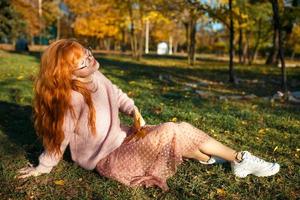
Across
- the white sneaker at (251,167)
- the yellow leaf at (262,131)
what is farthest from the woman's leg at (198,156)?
the yellow leaf at (262,131)

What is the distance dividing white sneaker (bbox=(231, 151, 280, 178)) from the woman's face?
64.8 inches

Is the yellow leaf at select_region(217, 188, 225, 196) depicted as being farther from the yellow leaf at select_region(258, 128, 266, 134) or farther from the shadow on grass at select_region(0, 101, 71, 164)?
the yellow leaf at select_region(258, 128, 266, 134)

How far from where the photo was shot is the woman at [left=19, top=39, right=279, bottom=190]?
13.7ft

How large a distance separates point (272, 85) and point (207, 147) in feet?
33.7

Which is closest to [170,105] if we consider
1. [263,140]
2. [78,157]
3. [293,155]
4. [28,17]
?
[263,140]

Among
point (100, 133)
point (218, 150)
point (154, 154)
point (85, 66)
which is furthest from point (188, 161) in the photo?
point (85, 66)

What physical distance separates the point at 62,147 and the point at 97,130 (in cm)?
38

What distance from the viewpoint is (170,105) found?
8.73 metres

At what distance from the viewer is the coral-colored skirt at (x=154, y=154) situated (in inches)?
168

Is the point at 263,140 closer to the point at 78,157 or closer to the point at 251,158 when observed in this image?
the point at 251,158

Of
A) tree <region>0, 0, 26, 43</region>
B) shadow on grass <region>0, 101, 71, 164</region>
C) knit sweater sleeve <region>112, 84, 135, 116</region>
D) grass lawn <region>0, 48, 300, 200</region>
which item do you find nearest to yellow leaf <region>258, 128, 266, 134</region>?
grass lawn <region>0, 48, 300, 200</region>

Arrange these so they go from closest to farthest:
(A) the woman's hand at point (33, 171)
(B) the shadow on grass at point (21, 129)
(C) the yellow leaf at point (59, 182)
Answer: (C) the yellow leaf at point (59, 182) < (A) the woman's hand at point (33, 171) < (B) the shadow on grass at point (21, 129)

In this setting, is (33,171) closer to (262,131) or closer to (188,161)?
(188,161)

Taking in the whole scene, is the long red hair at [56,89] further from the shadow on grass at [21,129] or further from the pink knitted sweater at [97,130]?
the shadow on grass at [21,129]
